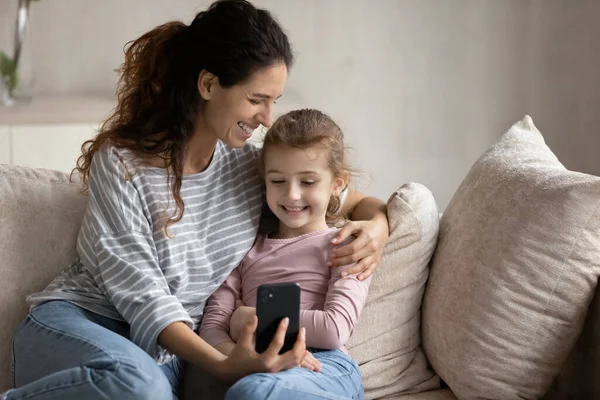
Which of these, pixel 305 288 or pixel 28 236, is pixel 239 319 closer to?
pixel 305 288

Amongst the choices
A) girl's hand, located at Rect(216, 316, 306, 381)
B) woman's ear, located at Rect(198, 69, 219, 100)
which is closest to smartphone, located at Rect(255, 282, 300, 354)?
girl's hand, located at Rect(216, 316, 306, 381)

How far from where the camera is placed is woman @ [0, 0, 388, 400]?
5.27 ft

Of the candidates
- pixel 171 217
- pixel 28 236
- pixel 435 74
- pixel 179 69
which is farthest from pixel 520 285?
pixel 435 74

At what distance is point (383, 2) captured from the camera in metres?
3.48

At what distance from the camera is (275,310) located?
1505mm

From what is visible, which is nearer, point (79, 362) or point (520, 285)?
point (79, 362)

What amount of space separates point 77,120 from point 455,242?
1477 mm

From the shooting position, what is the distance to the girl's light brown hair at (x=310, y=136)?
1.76m

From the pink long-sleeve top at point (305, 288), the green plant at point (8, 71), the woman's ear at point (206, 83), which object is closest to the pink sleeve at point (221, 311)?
the pink long-sleeve top at point (305, 288)

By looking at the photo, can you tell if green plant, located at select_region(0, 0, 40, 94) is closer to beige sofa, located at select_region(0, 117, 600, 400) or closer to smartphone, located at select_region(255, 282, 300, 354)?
beige sofa, located at select_region(0, 117, 600, 400)

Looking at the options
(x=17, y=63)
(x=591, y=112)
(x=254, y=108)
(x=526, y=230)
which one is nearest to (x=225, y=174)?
(x=254, y=108)

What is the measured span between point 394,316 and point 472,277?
Result: 7.7 inches

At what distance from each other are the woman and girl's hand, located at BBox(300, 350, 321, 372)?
1.9 inches

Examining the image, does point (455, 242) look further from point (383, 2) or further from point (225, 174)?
point (383, 2)
